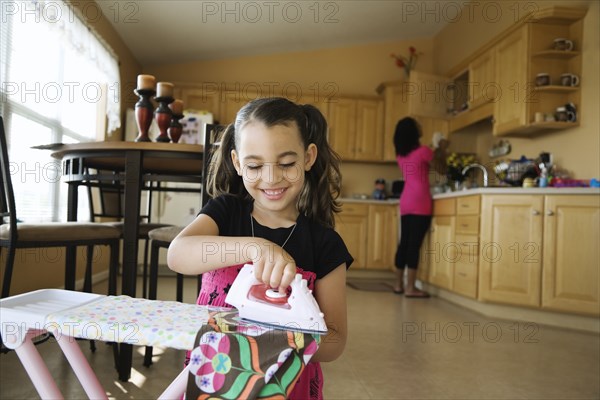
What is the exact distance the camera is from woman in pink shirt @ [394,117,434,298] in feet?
13.8

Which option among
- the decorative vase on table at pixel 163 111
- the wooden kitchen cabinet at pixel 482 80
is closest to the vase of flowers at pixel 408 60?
the wooden kitchen cabinet at pixel 482 80

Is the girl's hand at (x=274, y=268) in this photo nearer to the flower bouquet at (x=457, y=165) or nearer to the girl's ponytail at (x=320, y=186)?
the girl's ponytail at (x=320, y=186)

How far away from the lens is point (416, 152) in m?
4.20

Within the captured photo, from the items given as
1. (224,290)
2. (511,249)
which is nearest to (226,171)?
(224,290)

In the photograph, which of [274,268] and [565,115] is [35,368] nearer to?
[274,268]

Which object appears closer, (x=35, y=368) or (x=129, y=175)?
A: (x=35, y=368)

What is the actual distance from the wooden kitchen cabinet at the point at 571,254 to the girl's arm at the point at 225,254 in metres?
2.81

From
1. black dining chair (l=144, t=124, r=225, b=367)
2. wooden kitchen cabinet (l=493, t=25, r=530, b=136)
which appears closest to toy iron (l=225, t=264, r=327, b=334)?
black dining chair (l=144, t=124, r=225, b=367)

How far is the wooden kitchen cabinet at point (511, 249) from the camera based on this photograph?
130 inches

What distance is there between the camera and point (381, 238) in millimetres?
5480

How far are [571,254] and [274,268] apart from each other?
3.01 metres

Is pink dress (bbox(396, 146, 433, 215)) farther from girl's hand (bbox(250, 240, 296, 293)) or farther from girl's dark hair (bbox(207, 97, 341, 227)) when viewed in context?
girl's hand (bbox(250, 240, 296, 293))

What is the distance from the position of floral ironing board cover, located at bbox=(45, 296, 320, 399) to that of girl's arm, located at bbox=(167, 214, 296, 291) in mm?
107

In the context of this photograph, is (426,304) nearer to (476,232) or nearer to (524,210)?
(476,232)
